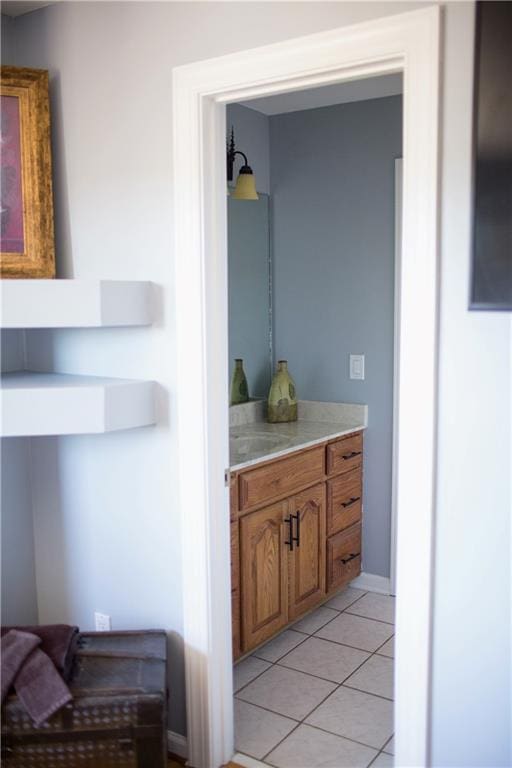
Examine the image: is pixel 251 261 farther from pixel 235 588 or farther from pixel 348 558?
pixel 235 588

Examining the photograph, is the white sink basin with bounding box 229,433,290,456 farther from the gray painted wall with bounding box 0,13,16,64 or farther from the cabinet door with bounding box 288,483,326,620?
the gray painted wall with bounding box 0,13,16,64

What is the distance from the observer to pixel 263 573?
2.92 metres

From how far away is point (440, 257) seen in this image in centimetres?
177

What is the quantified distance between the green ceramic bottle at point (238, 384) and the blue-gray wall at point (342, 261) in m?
0.35

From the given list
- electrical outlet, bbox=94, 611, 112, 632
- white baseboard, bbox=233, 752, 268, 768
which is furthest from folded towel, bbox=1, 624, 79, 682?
white baseboard, bbox=233, 752, 268, 768

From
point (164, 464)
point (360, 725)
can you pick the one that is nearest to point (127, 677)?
point (164, 464)

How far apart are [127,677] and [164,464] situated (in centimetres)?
62

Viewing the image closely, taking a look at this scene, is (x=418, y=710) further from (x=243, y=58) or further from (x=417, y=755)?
(x=243, y=58)

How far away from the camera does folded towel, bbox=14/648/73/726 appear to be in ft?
6.25

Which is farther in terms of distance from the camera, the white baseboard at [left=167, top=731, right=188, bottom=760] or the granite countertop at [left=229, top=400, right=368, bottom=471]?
the granite countertop at [left=229, top=400, right=368, bottom=471]

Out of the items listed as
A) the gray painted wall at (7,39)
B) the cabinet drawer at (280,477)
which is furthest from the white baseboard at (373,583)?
the gray painted wall at (7,39)

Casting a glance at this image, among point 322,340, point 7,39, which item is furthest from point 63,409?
point 322,340

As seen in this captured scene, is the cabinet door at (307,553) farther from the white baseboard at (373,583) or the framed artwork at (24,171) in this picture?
the framed artwork at (24,171)

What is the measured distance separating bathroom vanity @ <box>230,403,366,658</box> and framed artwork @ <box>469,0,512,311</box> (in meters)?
1.30
